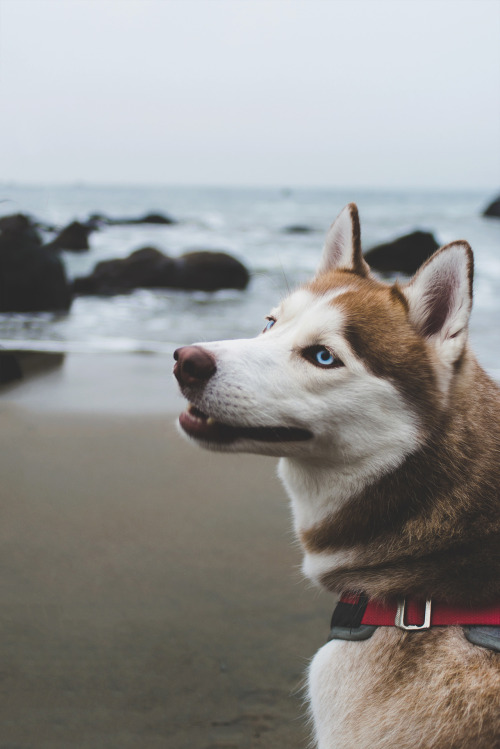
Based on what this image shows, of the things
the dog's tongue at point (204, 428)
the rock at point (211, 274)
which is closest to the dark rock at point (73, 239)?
the rock at point (211, 274)

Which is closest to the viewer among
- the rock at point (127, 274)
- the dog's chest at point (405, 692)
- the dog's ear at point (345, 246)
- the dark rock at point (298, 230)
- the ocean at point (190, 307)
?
the dog's chest at point (405, 692)

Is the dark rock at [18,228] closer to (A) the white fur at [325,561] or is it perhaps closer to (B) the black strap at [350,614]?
(A) the white fur at [325,561]

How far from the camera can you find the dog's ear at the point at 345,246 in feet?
8.23

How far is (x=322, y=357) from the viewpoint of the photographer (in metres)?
2.16

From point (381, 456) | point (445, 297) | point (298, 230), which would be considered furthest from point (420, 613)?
point (298, 230)

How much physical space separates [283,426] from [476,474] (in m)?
0.61

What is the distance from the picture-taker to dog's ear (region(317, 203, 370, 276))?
2.51 metres

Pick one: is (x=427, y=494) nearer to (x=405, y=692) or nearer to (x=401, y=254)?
(x=405, y=692)

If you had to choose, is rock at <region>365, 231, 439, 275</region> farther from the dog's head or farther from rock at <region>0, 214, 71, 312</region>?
the dog's head


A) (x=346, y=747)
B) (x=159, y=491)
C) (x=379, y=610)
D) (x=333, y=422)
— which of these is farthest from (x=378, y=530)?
(x=159, y=491)

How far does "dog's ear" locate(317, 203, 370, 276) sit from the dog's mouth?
2.50 feet

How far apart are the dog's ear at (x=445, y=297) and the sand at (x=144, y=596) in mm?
1550

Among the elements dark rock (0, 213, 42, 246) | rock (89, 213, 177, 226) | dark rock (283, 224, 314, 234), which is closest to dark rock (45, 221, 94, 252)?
dark rock (0, 213, 42, 246)

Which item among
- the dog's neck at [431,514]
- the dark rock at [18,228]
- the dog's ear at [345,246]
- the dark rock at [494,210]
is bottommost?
the dark rock at [494,210]
